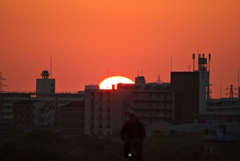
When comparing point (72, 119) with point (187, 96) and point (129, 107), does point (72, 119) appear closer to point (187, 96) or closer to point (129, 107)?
point (129, 107)

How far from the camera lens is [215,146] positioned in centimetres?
11006

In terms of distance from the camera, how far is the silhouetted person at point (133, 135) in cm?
2841

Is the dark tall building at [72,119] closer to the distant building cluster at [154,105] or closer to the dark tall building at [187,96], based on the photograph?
the distant building cluster at [154,105]

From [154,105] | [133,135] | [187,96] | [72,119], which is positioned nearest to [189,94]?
[187,96]

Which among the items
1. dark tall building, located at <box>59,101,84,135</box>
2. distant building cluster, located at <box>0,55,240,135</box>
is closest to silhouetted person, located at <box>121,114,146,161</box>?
distant building cluster, located at <box>0,55,240,135</box>

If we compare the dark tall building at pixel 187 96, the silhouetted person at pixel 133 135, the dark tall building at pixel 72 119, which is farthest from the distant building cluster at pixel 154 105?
the silhouetted person at pixel 133 135

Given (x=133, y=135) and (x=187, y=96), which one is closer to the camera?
(x=133, y=135)

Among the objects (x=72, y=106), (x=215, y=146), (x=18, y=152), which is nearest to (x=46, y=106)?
(x=72, y=106)

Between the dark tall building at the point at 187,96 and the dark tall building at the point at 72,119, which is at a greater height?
the dark tall building at the point at 187,96

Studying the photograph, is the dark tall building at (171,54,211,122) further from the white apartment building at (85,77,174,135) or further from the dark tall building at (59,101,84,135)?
the dark tall building at (59,101,84,135)

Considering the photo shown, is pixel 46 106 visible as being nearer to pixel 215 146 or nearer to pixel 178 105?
pixel 178 105

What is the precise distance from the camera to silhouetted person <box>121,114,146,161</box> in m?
28.4

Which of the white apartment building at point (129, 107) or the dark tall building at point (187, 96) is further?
the dark tall building at point (187, 96)

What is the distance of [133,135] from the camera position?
28609 mm
